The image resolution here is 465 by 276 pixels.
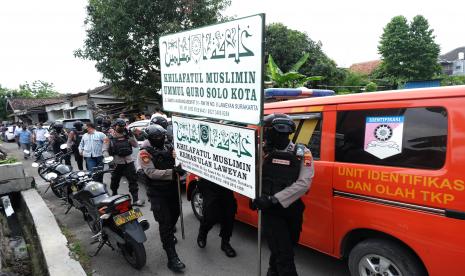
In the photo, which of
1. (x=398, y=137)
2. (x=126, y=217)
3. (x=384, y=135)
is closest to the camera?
(x=398, y=137)

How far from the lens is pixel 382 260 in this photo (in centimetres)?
286

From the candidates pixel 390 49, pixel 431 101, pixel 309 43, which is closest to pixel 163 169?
pixel 431 101

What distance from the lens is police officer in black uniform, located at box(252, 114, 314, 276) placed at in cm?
293

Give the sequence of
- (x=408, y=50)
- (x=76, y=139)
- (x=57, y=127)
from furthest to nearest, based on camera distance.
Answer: (x=408, y=50) < (x=57, y=127) < (x=76, y=139)

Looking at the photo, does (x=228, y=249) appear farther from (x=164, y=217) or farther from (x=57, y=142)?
(x=57, y=142)

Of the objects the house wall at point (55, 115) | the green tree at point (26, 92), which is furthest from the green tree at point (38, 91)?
the house wall at point (55, 115)

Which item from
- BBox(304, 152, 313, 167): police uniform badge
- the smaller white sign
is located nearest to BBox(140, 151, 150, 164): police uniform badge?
BBox(304, 152, 313, 167): police uniform badge

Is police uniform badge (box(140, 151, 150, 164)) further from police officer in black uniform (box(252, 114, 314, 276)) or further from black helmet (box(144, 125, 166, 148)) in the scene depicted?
police officer in black uniform (box(252, 114, 314, 276))

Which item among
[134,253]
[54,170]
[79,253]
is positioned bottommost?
[79,253]

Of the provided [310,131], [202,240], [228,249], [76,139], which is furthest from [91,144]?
[310,131]

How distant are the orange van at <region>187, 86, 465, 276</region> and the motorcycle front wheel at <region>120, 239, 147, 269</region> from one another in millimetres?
1834

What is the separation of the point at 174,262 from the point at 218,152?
5.02 feet

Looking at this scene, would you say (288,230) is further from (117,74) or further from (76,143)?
(117,74)

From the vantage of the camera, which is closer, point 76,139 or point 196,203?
point 196,203
